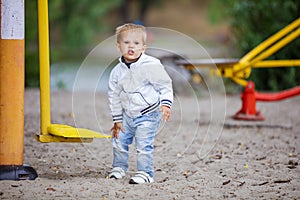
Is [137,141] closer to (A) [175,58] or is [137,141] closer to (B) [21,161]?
(B) [21,161]

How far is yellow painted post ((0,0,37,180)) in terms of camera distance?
365cm

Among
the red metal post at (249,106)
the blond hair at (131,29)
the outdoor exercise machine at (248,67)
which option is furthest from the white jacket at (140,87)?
the red metal post at (249,106)

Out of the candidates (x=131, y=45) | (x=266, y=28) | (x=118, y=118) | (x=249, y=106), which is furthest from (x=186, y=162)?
(x=266, y=28)

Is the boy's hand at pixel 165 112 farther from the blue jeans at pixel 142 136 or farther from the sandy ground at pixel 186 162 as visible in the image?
the sandy ground at pixel 186 162

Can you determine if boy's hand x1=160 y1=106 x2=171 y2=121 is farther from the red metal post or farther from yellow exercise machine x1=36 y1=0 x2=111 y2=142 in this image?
the red metal post

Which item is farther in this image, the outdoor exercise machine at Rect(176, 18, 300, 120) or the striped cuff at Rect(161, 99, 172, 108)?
the outdoor exercise machine at Rect(176, 18, 300, 120)

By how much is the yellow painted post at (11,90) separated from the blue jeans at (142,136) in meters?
0.63

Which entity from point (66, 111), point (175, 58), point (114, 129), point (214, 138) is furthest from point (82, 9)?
point (114, 129)

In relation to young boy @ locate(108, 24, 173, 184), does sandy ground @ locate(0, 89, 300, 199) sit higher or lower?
lower

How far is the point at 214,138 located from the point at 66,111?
2.18 meters

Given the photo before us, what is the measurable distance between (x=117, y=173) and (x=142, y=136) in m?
0.32

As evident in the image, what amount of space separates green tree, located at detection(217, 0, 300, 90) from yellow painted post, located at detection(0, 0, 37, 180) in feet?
19.3

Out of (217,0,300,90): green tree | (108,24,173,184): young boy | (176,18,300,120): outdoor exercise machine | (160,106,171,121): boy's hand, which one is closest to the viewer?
(160,106,171,121): boy's hand

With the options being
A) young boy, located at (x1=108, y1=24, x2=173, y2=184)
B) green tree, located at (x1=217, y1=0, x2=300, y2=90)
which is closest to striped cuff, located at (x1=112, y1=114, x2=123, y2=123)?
young boy, located at (x1=108, y1=24, x2=173, y2=184)
